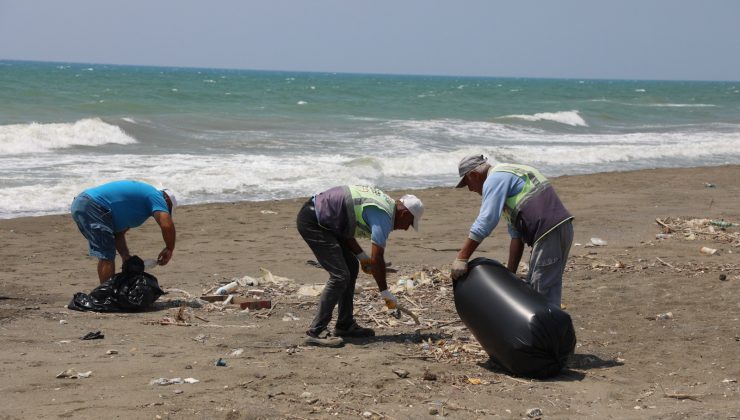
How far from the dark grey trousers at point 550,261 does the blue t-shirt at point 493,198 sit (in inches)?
14.9

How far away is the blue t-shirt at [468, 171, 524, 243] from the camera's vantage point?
5633 mm

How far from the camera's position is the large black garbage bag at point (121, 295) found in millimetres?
7734

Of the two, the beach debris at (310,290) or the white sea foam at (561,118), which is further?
the white sea foam at (561,118)

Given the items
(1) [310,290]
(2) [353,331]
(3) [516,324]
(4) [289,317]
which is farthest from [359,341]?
(1) [310,290]

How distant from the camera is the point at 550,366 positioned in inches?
223

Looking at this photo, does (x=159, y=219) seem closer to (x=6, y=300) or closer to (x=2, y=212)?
(x=6, y=300)

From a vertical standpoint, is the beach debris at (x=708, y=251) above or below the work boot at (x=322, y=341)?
above

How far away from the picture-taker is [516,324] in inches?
221

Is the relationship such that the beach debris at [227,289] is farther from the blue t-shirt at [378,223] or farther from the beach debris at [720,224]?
the beach debris at [720,224]

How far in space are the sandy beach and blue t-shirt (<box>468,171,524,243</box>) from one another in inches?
36.7

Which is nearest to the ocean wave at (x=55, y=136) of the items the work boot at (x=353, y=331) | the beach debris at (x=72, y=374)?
the work boot at (x=353, y=331)

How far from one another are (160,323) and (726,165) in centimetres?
1789

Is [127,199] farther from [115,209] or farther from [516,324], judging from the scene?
[516,324]

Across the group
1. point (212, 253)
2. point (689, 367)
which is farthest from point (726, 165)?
point (689, 367)
